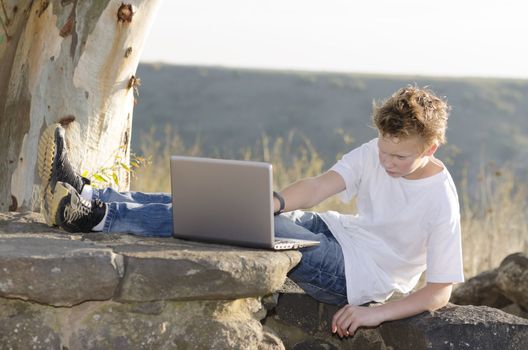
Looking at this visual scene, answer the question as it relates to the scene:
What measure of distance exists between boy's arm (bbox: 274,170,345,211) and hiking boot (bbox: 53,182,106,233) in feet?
2.43

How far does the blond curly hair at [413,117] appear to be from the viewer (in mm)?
3635

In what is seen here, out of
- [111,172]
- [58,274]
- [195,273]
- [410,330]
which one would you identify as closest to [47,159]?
[58,274]

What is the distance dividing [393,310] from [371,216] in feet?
1.54

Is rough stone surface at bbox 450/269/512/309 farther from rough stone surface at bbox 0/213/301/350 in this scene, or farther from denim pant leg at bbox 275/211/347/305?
rough stone surface at bbox 0/213/301/350

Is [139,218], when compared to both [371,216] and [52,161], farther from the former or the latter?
[371,216]

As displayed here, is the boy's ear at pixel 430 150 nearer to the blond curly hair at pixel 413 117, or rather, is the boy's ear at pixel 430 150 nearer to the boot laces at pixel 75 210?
the blond curly hair at pixel 413 117

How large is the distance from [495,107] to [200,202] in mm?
25884

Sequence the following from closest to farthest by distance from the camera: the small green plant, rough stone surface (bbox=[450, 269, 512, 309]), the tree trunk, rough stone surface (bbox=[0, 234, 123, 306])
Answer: rough stone surface (bbox=[0, 234, 123, 306]) < the tree trunk < the small green plant < rough stone surface (bbox=[450, 269, 512, 309])

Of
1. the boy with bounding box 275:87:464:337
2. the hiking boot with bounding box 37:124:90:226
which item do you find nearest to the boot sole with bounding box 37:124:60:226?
the hiking boot with bounding box 37:124:90:226

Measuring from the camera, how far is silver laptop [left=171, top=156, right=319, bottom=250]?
3.49 m

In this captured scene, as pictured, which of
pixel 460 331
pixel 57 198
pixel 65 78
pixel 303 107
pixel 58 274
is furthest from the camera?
pixel 303 107

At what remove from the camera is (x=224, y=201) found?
3574 millimetres

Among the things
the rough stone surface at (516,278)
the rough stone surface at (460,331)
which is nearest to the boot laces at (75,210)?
the rough stone surface at (460,331)

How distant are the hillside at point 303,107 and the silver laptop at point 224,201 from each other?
1921 centimetres
